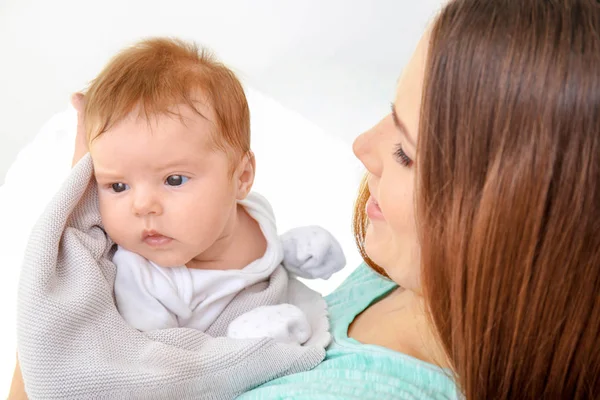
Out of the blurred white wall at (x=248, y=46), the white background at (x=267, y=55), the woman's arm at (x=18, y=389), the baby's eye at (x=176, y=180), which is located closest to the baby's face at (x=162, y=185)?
the baby's eye at (x=176, y=180)

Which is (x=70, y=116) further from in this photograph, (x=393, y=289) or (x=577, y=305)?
(x=577, y=305)

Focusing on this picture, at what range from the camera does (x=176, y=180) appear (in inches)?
51.2

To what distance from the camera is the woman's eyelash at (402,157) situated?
3.48 ft

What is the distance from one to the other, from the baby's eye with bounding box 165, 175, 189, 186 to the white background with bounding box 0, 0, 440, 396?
966 millimetres

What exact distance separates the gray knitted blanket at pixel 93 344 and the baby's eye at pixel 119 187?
44 millimetres

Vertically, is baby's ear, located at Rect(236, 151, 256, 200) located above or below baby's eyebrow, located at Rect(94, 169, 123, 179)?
below

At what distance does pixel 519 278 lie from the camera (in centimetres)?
97

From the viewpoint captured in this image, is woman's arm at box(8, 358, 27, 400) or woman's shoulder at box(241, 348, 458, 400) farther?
woman's arm at box(8, 358, 27, 400)

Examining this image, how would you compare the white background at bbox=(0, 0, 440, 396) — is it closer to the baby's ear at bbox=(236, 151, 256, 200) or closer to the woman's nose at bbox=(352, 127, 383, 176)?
the baby's ear at bbox=(236, 151, 256, 200)

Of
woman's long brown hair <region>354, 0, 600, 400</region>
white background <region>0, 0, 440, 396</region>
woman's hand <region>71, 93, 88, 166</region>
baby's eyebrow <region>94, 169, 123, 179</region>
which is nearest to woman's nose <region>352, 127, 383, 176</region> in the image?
woman's long brown hair <region>354, 0, 600, 400</region>

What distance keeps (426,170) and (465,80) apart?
0.12 metres

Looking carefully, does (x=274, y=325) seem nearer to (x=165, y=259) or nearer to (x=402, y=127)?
(x=165, y=259)

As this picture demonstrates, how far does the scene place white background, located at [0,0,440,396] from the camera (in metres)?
2.39

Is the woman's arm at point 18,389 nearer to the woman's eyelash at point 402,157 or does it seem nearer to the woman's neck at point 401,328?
the woman's neck at point 401,328
